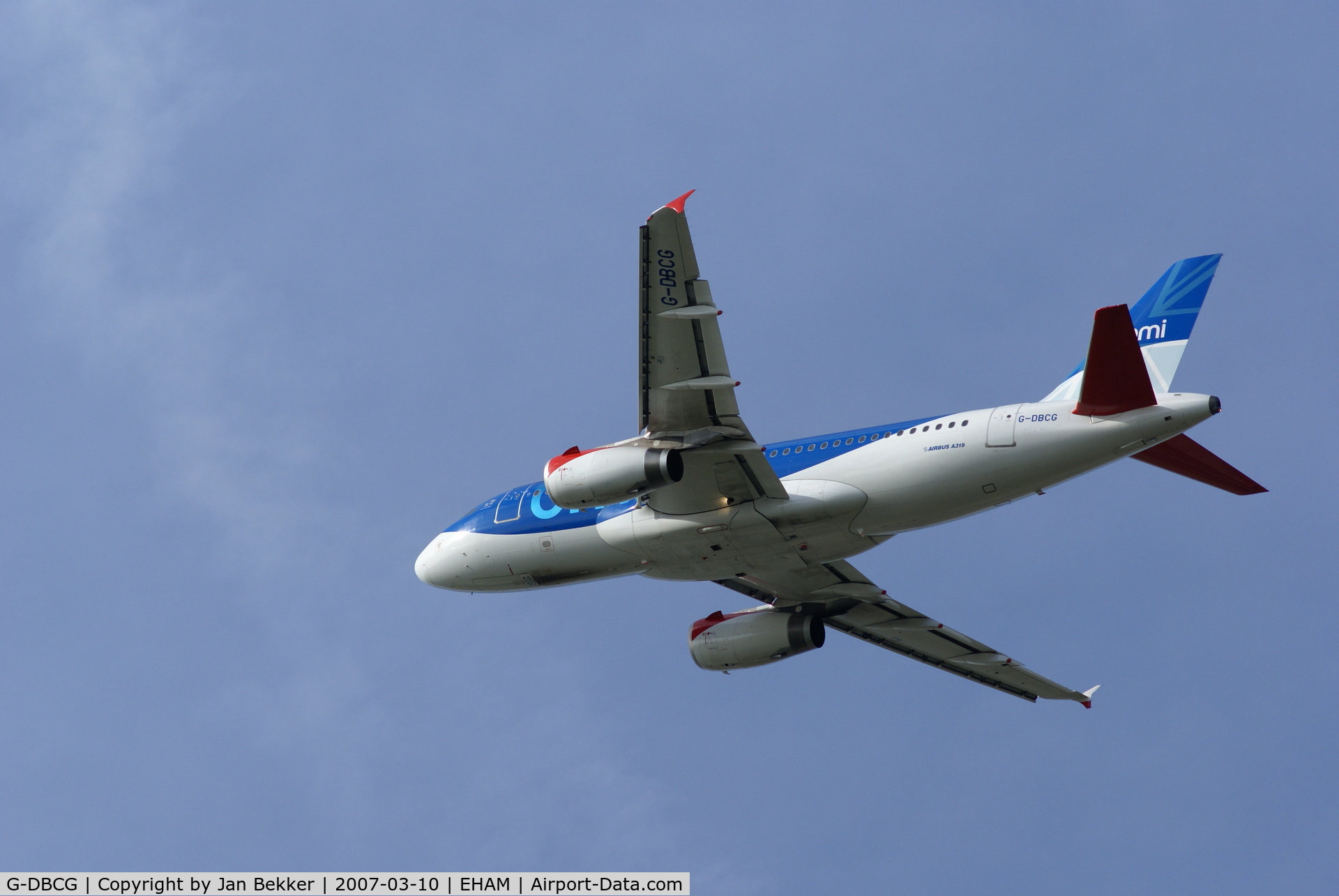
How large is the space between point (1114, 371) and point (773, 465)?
302 inches

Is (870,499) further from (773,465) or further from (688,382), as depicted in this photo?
(688,382)

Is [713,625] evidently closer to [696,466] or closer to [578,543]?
[578,543]

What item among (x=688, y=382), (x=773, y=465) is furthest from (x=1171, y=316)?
(x=688, y=382)

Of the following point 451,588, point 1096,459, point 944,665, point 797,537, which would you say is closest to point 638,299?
point 797,537

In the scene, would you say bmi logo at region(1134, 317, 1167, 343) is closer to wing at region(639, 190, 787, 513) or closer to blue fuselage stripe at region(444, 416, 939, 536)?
blue fuselage stripe at region(444, 416, 939, 536)

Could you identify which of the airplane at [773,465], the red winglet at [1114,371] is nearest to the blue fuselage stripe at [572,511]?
the airplane at [773,465]

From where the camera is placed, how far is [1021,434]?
92.7 ft

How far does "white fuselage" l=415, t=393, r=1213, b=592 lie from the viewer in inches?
1094

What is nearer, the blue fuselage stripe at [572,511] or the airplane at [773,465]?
the airplane at [773,465]

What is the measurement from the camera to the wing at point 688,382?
25.6 metres

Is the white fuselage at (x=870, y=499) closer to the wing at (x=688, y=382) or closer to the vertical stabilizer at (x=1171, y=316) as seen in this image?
the wing at (x=688, y=382)

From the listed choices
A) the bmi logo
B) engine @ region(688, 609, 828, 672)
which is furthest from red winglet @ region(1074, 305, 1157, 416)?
engine @ region(688, 609, 828, 672)

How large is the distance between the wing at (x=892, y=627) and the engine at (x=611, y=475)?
682 centimetres
